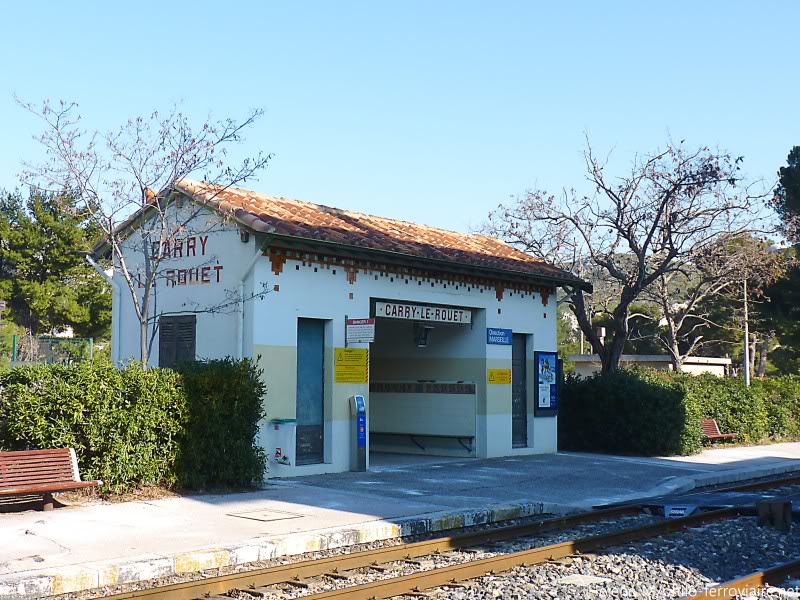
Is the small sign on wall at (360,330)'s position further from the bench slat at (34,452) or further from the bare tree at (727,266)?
the bare tree at (727,266)

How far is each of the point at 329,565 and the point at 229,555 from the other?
1.10 m

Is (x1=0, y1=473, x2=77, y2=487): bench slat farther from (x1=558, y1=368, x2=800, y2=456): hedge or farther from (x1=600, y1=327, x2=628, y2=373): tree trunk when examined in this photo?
(x1=600, y1=327, x2=628, y2=373): tree trunk

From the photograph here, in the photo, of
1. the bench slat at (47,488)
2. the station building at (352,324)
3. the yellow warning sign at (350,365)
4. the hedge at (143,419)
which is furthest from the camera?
the yellow warning sign at (350,365)

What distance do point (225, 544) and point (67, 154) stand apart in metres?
9.37

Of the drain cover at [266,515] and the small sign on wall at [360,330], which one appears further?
the small sign on wall at [360,330]

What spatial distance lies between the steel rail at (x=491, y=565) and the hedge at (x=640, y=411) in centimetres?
995

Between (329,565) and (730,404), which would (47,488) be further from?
(730,404)

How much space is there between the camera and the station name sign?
18.2 meters

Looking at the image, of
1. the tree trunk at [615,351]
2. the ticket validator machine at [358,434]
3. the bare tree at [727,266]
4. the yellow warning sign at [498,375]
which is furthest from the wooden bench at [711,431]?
the ticket validator machine at [358,434]

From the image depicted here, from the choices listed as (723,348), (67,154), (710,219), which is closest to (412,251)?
(67,154)

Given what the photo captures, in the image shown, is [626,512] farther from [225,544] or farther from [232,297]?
[232,297]

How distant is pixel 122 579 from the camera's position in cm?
861

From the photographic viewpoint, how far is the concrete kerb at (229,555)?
8078 mm

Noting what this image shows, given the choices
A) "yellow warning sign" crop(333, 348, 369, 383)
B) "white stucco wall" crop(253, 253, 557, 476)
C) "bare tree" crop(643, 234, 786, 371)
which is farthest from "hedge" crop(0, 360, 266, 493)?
"bare tree" crop(643, 234, 786, 371)
